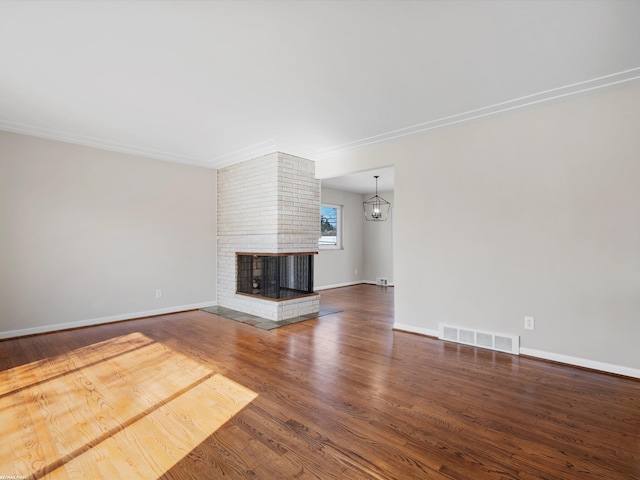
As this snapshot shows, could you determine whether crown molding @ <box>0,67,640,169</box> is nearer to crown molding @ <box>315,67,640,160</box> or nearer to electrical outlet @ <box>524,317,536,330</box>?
crown molding @ <box>315,67,640,160</box>

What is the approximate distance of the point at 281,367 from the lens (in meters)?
2.92

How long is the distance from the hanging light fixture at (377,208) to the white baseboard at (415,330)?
4045mm

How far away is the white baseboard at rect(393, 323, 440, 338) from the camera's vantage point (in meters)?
3.84

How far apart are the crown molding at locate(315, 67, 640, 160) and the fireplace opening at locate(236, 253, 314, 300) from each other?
2.00 meters

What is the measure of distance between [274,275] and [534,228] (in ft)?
11.4

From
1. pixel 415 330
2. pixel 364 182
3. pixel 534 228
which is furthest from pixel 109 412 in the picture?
pixel 364 182

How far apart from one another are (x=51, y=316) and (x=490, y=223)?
5.42 meters

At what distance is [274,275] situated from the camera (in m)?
5.07

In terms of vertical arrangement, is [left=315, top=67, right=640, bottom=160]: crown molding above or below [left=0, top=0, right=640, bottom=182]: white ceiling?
below

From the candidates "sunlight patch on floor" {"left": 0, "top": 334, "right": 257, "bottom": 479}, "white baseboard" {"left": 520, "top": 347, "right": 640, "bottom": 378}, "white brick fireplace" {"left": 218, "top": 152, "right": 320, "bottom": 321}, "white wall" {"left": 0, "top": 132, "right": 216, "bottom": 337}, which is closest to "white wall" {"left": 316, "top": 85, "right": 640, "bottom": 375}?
"white baseboard" {"left": 520, "top": 347, "right": 640, "bottom": 378}

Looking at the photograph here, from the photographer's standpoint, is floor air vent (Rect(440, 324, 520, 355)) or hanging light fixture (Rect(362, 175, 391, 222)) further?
hanging light fixture (Rect(362, 175, 391, 222))

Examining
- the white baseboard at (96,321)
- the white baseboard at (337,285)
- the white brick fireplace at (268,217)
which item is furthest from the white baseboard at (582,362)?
the white baseboard at (337,285)

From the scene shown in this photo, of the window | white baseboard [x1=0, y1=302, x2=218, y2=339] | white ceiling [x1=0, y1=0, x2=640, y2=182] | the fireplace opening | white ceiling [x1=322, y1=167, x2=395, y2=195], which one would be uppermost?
white ceiling [x1=0, y1=0, x2=640, y2=182]

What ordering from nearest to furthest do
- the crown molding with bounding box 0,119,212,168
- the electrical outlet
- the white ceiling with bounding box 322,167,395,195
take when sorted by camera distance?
the electrical outlet
the crown molding with bounding box 0,119,212,168
the white ceiling with bounding box 322,167,395,195
